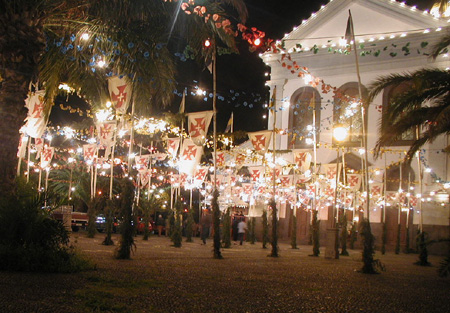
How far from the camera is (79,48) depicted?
12.5 meters

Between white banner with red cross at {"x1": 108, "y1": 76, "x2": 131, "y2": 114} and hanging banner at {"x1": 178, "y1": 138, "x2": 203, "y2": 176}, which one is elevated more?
white banner with red cross at {"x1": 108, "y1": 76, "x2": 131, "y2": 114}

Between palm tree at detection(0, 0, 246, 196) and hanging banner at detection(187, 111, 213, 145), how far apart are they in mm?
1970

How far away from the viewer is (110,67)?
13898mm

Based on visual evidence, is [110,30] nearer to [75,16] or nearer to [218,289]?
[75,16]

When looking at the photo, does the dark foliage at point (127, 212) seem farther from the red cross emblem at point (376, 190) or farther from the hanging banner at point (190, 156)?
the red cross emblem at point (376, 190)

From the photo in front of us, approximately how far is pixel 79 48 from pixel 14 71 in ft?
7.82

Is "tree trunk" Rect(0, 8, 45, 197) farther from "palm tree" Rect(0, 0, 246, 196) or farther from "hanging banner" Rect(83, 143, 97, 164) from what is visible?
"hanging banner" Rect(83, 143, 97, 164)

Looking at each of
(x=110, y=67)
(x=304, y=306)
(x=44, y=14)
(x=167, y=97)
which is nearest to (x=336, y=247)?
(x=167, y=97)

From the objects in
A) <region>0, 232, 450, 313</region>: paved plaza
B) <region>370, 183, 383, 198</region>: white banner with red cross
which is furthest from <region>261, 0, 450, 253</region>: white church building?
<region>0, 232, 450, 313</region>: paved plaza

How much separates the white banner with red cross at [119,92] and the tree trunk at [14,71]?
2.43 metres

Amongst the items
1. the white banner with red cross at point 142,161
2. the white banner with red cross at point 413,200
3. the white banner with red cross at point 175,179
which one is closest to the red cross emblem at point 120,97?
the white banner with red cross at point 142,161

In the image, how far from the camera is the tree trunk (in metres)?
10.2

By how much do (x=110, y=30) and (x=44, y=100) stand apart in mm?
2604

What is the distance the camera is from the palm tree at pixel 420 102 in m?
12.6
